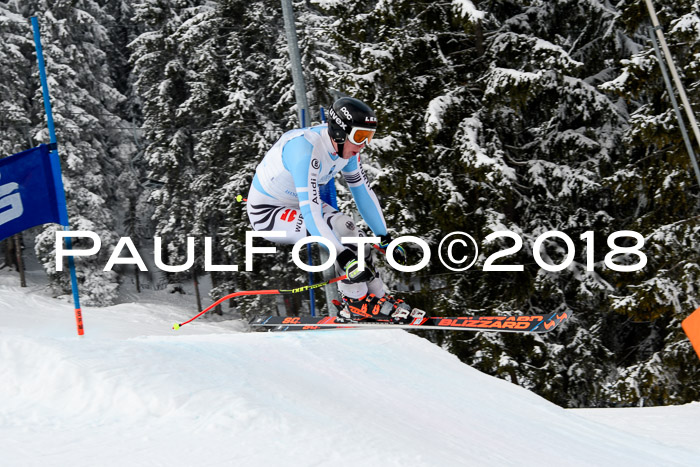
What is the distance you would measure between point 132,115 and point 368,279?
2688 centimetres

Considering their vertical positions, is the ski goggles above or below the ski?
above

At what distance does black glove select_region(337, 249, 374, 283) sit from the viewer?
5.42 metres

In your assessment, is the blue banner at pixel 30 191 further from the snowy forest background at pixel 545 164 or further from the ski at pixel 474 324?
the snowy forest background at pixel 545 164

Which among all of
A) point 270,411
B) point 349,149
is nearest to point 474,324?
point 349,149

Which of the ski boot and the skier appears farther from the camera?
the ski boot

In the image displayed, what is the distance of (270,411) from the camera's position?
2.91 metres

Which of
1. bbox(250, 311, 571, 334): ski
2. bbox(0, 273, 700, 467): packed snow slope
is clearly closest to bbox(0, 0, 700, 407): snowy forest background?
bbox(250, 311, 571, 334): ski

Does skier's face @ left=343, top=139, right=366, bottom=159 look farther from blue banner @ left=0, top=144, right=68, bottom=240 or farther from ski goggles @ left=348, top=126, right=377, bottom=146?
blue banner @ left=0, top=144, right=68, bottom=240

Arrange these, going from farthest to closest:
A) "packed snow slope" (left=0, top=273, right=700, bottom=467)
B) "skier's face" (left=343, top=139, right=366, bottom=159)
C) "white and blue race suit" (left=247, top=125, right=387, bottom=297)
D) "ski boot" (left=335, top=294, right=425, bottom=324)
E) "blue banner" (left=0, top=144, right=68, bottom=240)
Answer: "ski boot" (left=335, top=294, right=425, bottom=324) → "skier's face" (left=343, top=139, right=366, bottom=159) → "blue banner" (left=0, top=144, right=68, bottom=240) → "white and blue race suit" (left=247, top=125, right=387, bottom=297) → "packed snow slope" (left=0, top=273, right=700, bottom=467)

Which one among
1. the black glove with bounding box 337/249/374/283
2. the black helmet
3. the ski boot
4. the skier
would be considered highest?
the black helmet

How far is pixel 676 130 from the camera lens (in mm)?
8695

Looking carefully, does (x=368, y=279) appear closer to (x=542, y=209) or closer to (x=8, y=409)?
(x=8, y=409)

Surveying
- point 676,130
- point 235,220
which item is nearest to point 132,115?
point 235,220

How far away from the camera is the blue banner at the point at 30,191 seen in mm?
5324
